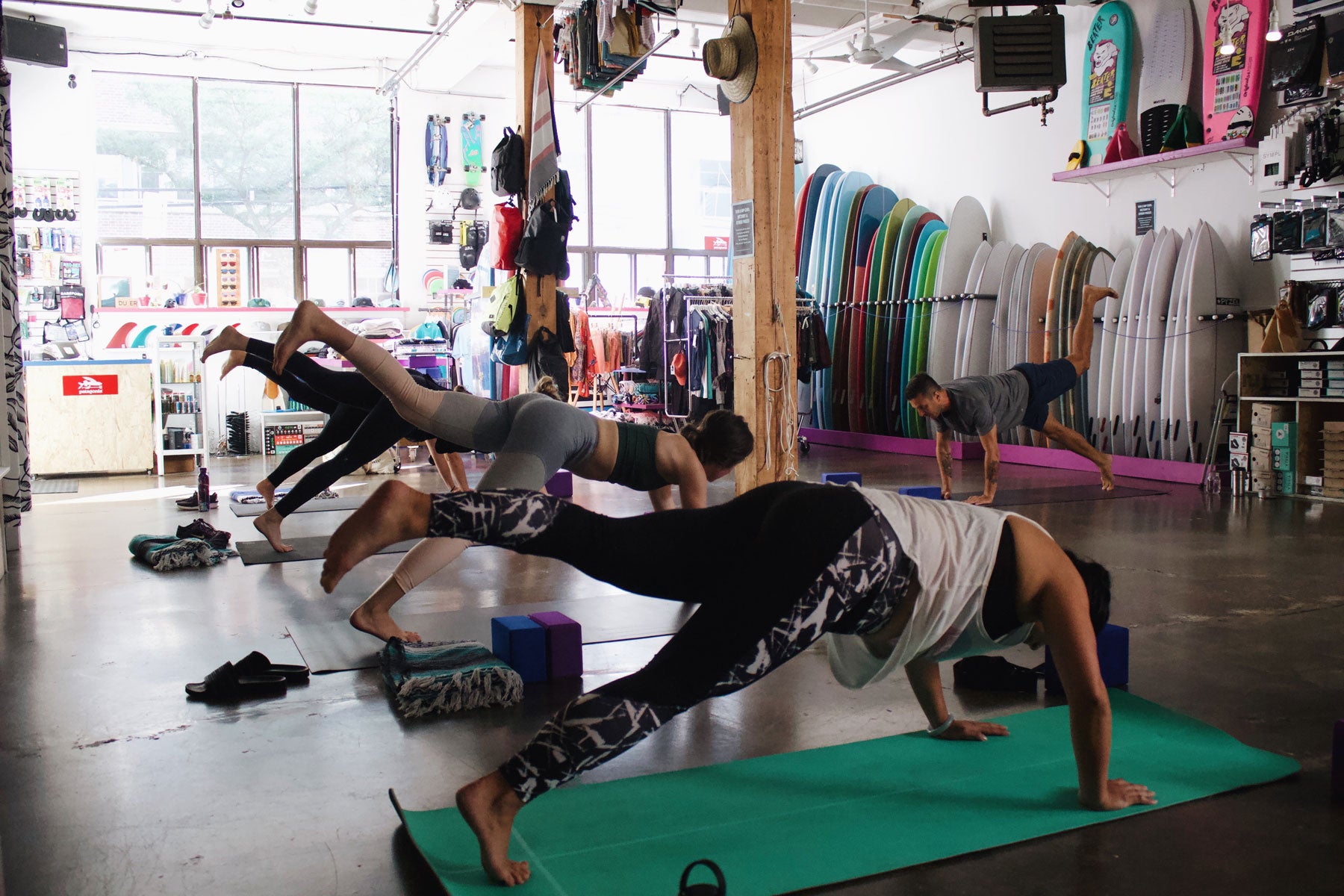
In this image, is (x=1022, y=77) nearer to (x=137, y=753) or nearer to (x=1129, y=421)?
(x=1129, y=421)

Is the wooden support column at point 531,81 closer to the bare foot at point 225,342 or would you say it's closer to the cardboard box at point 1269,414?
the bare foot at point 225,342

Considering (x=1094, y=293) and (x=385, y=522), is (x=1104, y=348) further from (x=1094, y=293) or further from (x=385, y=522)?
(x=385, y=522)

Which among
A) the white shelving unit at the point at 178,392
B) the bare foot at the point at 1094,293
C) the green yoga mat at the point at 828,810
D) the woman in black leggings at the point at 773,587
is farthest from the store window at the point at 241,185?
the woman in black leggings at the point at 773,587

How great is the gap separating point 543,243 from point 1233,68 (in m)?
5.39

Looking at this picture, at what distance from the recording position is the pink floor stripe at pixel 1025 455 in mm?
8461

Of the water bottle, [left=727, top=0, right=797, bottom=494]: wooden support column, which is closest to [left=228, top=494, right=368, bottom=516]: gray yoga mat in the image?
the water bottle

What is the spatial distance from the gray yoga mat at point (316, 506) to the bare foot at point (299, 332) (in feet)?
12.4

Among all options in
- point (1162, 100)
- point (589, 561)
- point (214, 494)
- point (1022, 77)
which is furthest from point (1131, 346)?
point (589, 561)

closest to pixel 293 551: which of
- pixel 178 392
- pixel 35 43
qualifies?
pixel 178 392

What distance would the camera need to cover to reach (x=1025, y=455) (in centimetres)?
998

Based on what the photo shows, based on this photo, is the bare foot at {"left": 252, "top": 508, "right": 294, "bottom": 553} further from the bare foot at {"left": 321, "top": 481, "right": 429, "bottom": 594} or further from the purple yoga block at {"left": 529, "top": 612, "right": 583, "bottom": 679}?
the bare foot at {"left": 321, "top": 481, "right": 429, "bottom": 594}

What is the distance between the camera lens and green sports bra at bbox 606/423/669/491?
3.75 metres

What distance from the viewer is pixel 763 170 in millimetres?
6035

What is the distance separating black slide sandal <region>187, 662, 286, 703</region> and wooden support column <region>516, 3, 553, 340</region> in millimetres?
4397
